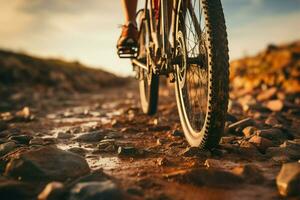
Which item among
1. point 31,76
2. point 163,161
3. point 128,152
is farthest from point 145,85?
point 31,76

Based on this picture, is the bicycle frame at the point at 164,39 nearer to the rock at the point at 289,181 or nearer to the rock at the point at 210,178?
the rock at the point at 210,178

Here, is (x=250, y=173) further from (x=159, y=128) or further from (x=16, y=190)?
(x=159, y=128)

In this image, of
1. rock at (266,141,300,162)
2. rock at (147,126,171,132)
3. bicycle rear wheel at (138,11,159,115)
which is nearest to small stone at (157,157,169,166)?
rock at (266,141,300,162)

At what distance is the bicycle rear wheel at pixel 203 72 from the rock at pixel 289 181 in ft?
2.07

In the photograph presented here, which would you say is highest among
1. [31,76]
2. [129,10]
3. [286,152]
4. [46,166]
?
[129,10]

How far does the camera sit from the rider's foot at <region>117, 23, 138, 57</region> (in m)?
4.12

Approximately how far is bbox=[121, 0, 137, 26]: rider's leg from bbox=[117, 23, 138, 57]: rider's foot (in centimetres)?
6

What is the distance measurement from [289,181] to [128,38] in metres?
2.77

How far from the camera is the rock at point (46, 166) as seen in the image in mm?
2104

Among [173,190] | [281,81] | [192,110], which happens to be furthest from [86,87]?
[173,190]

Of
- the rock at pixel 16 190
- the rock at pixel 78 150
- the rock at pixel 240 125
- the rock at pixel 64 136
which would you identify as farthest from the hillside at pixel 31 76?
the rock at pixel 16 190

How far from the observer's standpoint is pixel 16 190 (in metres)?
1.92

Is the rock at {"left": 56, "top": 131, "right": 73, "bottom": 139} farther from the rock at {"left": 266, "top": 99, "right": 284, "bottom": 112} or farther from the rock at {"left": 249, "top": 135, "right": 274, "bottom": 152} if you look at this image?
the rock at {"left": 266, "top": 99, "right": 284, "bottom": 112}

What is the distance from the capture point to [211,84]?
239cm
